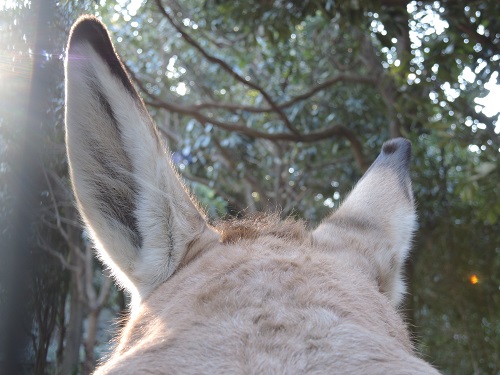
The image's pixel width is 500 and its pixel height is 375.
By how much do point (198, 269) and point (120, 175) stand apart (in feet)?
1.34

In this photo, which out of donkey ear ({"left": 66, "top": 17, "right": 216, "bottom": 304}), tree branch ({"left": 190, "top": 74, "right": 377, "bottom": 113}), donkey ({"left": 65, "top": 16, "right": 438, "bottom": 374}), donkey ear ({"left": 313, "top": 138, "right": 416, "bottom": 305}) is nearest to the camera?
donkey ({"left": 65, "top": 16, "right": 438, "bottom": 374})

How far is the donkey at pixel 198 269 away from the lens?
57.1 inches

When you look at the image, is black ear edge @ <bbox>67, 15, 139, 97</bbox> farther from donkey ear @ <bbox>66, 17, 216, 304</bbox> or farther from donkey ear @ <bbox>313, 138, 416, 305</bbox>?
donkey ear @ <bbox>313, 138, 416, 305</bbox>


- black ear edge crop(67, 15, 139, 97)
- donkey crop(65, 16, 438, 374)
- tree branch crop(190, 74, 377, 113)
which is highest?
black ear edge crop(67, 15, 139, 97)

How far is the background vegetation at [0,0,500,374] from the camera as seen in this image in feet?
8.16

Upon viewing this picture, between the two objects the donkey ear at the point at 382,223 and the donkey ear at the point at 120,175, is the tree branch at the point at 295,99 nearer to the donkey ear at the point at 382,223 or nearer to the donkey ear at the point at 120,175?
the donkey ear at the point at 382,223

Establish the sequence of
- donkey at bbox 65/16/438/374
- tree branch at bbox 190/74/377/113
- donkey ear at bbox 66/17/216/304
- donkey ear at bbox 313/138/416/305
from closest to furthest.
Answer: donkey at bbox 65/16/438/374 < donkey ear at bbox 66/17/216/304 < donkey ear at bbox 313/138/416/305 < tree branch at bbox 190/74/377/113

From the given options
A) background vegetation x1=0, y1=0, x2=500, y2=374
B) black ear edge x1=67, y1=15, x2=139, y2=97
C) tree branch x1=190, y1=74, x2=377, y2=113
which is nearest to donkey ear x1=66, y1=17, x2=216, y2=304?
black ear edge x1=67, y1=15, x2=139, y2=97

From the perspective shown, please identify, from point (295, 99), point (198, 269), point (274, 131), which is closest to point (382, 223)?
point (198, 269)

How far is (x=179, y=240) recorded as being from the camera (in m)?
2.11

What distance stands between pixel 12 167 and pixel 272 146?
32.0ft

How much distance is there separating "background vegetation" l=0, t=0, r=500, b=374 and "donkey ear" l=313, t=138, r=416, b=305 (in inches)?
28.0

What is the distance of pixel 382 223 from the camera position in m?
2.55

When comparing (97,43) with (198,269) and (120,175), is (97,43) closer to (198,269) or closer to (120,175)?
(120,175)
